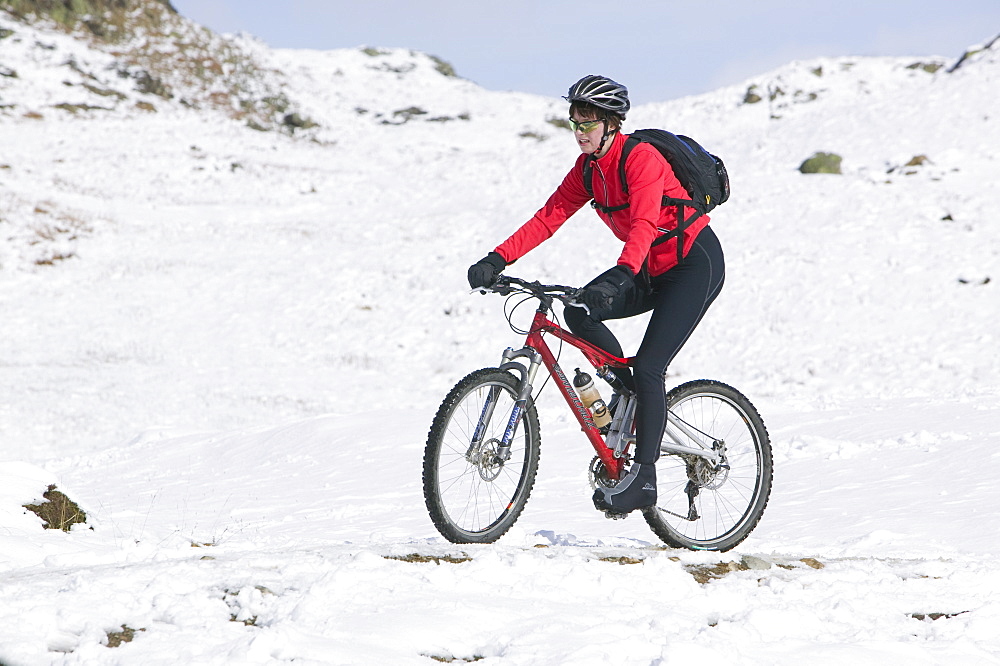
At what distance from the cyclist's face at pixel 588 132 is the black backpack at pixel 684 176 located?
0.14m

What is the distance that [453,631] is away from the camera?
319cm

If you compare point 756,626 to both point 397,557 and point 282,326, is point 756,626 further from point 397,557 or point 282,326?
point 282,326

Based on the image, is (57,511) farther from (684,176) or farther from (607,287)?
(684,176)

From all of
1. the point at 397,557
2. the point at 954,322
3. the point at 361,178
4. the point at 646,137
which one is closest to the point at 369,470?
the point at 397,557

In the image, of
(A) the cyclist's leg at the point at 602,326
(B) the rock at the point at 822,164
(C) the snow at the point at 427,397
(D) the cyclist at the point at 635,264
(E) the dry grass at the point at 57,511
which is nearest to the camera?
(C) the snow at the point at 427,397

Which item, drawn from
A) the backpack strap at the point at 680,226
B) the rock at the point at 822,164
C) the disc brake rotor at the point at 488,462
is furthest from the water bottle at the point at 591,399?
the rock at the point at 822,164

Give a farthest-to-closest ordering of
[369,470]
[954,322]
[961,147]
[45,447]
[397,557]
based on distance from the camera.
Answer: [961,147] < [954,322] < [45,447] < [369,470] < [397,557]

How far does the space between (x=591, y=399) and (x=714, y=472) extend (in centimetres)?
112

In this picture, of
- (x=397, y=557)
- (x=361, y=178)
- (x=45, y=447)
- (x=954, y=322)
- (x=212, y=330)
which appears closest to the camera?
(x=397, y=557)

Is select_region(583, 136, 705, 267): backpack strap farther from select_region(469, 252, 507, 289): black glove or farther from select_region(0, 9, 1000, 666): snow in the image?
select_region(0, 9, 1000, 666): snow

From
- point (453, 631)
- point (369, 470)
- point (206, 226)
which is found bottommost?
point (453, 631)

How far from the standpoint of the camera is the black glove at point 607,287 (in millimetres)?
4316

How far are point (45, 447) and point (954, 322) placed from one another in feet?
55.4

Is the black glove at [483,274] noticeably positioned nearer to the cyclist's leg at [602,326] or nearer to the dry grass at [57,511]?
the cyclist's leg at [602,326]
